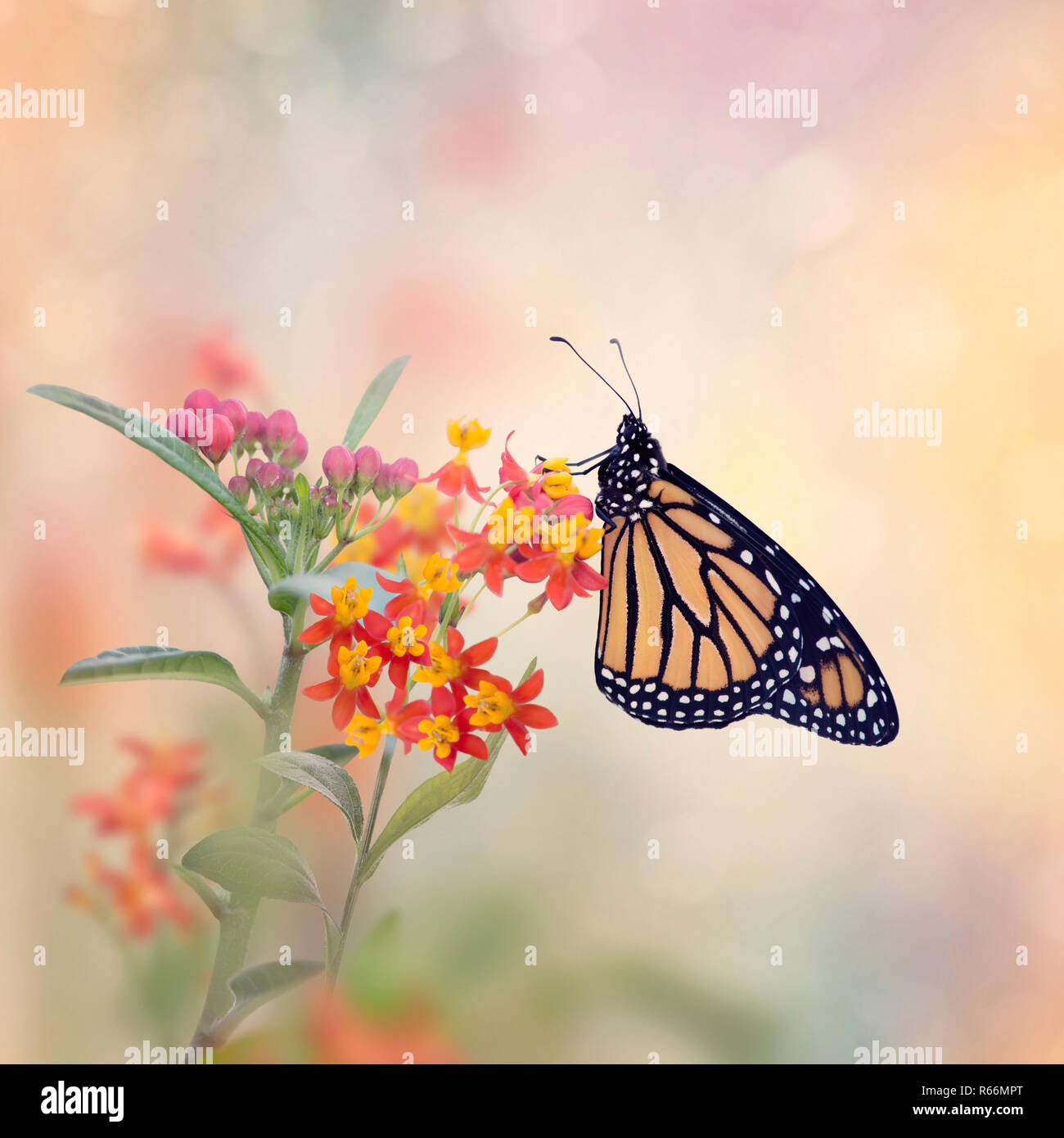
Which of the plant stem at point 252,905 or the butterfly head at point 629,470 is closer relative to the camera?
the plant stem at point 252,905

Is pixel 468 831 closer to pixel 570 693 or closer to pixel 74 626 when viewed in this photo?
pixel 570 693

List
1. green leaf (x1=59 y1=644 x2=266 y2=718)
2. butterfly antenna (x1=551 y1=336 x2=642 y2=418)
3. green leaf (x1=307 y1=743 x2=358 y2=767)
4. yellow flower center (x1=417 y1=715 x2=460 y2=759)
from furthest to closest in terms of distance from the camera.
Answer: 1. butterfly antenna (x1=551 y1=336 x2=642 y2=418)
2. green leaf (x1=307 y1=743 x2=358 y2=767)
3. yellow flower center (x1=417 y1=715 x2=460 y2=759)
4. green leaf (x1=59 y1=644 x2=266 y2=718)

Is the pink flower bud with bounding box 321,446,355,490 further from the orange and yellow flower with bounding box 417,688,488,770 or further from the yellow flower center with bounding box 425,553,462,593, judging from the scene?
the orange and yellow flower with bounding box 417,688,488,770

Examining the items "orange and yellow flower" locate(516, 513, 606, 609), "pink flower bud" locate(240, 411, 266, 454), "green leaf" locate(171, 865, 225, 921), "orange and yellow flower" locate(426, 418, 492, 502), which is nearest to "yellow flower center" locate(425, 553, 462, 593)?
"orange and yellow flower" locate(516, 513, 606, 609)

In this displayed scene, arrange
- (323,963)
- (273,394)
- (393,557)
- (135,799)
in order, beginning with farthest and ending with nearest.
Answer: (273,394)
(135,799)
(393,557)
(323,963)

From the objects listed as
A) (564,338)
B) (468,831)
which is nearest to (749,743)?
(468,831)

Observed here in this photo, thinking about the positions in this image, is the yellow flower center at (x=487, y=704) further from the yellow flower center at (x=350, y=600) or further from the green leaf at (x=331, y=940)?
the green leaf at (x=331, y=940)

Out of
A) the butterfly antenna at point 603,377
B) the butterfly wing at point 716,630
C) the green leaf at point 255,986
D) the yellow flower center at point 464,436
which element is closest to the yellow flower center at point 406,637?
the yellow flower center at point 464,436
